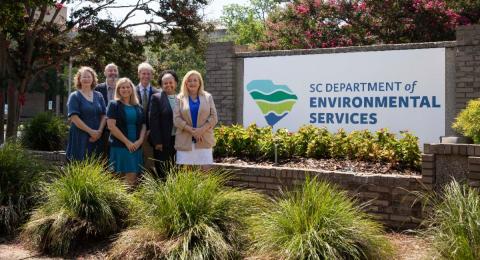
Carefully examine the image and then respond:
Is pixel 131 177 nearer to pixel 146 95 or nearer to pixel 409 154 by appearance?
pixel 146 95

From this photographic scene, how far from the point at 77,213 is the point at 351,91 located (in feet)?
17.9

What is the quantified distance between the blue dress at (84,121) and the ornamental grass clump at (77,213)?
43.8 inches

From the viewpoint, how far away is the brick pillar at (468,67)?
8.77 m

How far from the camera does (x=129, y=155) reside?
668cm

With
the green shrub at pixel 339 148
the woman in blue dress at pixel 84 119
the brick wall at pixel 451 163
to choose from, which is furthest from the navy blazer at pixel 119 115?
the brick wall at pixel 451 163

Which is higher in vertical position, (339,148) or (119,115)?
(119,115)

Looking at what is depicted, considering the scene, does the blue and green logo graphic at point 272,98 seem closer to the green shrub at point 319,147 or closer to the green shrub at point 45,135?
the green shrub at point 319,147

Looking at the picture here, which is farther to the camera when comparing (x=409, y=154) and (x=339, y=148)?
(x=339, y=148)

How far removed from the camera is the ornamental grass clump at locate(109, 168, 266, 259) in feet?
15.8

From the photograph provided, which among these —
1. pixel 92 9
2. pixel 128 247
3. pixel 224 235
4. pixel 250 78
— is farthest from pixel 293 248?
pixel 92 9

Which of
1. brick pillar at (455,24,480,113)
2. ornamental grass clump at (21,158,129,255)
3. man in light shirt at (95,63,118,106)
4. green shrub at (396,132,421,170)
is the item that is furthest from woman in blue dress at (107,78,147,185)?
brick pillar at (455,24,480,113)

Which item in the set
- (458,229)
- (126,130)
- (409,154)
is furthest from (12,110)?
(458,229)

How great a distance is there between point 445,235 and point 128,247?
2630mm

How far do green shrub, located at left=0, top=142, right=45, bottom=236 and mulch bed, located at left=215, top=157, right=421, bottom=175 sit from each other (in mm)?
2380
